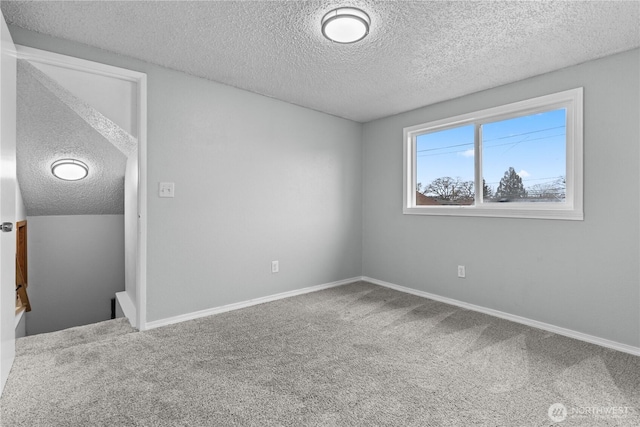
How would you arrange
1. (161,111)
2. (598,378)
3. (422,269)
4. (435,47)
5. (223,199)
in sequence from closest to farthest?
(598,378) → (435,47) → (161,111) → (223,199) → (422,269)

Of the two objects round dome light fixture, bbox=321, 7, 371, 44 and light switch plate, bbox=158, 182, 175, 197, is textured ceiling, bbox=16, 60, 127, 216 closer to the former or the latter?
light switch plate, bbox=158, 182, 175, 197

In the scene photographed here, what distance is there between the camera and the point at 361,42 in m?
2.15

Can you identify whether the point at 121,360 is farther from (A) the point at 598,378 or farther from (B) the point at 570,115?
(B) the point at 570,115

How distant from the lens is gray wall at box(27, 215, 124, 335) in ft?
12.6

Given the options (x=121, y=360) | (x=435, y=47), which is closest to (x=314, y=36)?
(x=435, y=47)

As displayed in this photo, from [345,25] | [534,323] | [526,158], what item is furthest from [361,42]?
[534,323]

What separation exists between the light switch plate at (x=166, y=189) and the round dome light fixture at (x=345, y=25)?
169 centimetres

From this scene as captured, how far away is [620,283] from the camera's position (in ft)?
7.41

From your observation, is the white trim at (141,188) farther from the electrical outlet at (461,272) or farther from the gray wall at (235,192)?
the electrical outlet at (461,272)

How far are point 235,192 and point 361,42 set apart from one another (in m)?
1.71

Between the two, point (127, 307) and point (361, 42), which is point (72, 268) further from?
point (361, 42)

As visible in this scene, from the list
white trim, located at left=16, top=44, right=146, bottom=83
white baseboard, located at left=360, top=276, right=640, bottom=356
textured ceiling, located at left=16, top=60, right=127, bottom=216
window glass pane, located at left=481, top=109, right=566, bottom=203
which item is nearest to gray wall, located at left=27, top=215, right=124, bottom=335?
textured ceiling, located at left=16, top=60, right=127, bottom=216

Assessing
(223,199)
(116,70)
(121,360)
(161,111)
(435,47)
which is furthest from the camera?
(223,199)

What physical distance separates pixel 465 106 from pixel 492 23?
129cm
